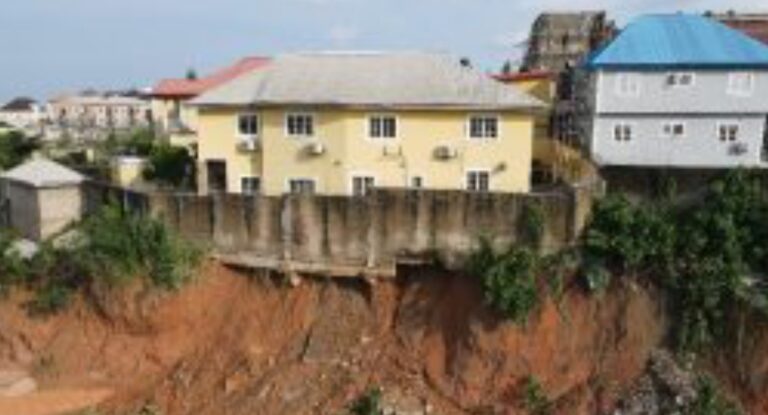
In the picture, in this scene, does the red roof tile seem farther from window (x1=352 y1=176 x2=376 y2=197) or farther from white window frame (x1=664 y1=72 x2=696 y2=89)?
white window frame (x1=664 y1=72 x2=696 y2=89)

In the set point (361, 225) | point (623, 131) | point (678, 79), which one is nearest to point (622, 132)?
point (623, 131)

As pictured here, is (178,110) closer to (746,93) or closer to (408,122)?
(408,122)

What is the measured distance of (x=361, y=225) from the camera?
2472 centimetres

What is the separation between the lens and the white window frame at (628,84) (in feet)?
87.7

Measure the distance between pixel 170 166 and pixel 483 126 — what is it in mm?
11883

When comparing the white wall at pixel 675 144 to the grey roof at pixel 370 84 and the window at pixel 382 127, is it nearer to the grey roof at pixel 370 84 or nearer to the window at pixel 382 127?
the grey roof at pixel 370 84

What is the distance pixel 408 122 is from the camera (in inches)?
1018

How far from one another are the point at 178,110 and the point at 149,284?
58.5ft

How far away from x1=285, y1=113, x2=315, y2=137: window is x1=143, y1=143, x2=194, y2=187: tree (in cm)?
561

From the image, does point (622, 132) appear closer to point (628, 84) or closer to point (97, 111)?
point (628, 84)

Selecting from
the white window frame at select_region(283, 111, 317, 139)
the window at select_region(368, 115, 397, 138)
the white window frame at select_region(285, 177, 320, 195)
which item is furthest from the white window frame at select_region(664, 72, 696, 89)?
the white window frame at select_region(285, 177, 320, 195)

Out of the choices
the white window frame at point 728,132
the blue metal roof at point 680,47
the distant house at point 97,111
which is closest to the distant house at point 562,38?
the blue metal roof at point 680,47

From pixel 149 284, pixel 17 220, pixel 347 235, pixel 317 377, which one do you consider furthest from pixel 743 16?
pixel 17 220

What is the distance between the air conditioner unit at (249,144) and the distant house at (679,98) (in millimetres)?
10365
